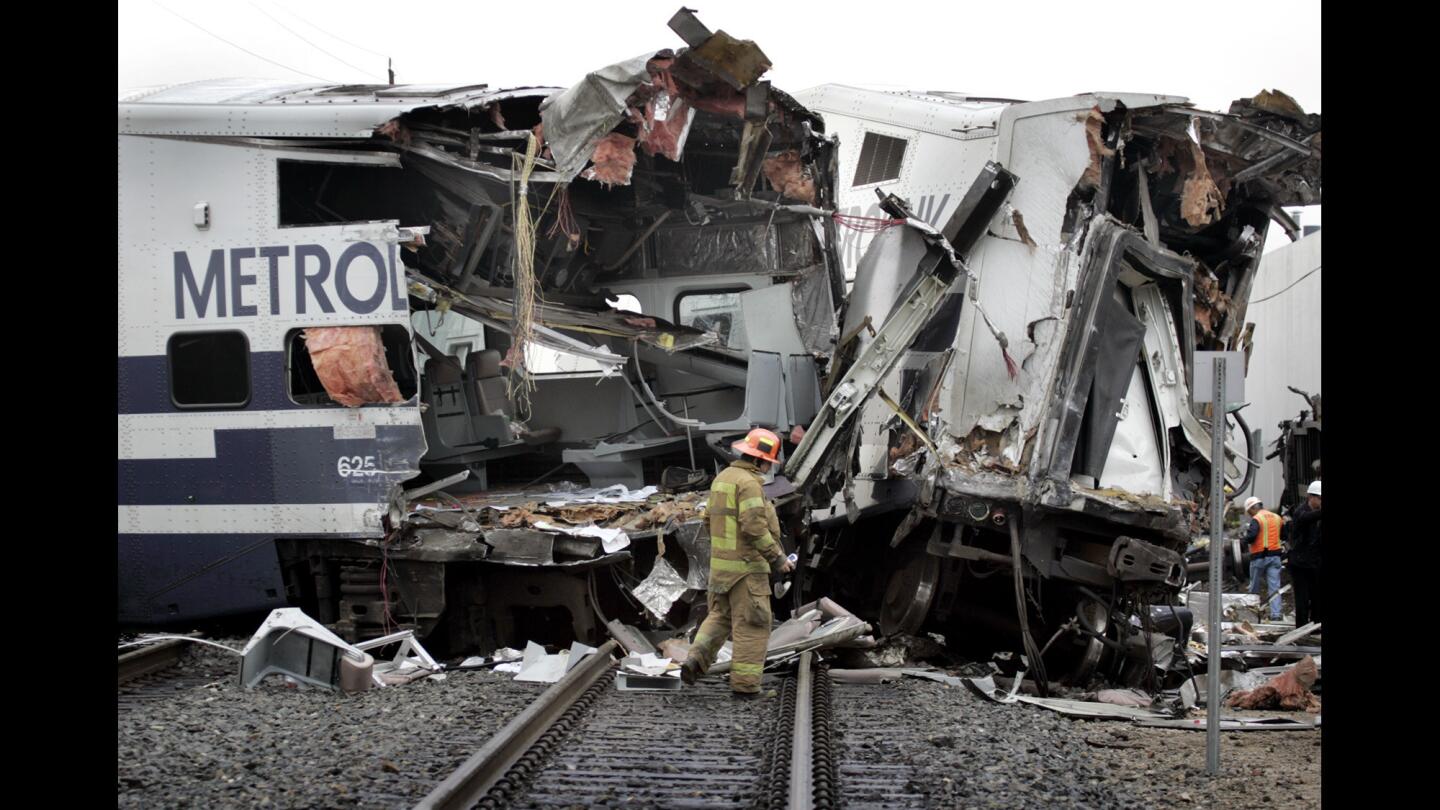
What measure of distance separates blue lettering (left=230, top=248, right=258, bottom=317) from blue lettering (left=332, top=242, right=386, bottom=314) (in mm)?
678

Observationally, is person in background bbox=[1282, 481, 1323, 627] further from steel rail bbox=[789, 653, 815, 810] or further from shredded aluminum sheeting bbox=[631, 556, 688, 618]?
shredded aluminum sheeting bbox=[631, 556, 688, 618]

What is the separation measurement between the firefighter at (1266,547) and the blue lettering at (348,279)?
11.0 metres

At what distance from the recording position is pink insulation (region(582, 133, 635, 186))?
29.1ft

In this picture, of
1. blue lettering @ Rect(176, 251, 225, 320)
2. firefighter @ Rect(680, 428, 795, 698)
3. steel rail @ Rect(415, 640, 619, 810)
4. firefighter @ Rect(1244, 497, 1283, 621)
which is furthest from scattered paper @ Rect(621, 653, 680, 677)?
firefighter @ Rect(1244, 497, 1283, 621)

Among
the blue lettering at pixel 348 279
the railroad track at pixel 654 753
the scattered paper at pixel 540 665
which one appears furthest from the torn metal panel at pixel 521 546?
the blue lettering at pixel 348 279

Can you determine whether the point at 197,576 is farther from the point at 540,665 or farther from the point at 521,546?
the point at 540,665

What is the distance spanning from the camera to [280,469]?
28.4 feet

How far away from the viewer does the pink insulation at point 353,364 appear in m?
8.50

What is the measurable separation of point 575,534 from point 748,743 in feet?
9.00

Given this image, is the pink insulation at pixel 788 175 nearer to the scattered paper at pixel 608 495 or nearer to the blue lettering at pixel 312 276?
the scattered paper at pixel 608 495

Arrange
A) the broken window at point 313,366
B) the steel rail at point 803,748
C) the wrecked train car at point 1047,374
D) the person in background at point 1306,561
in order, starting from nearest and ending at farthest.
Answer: the steel rail at point 803,748
the broken window at point 313,366
the wrecked train car at point 1047,374
the person in background at point 1306,561
